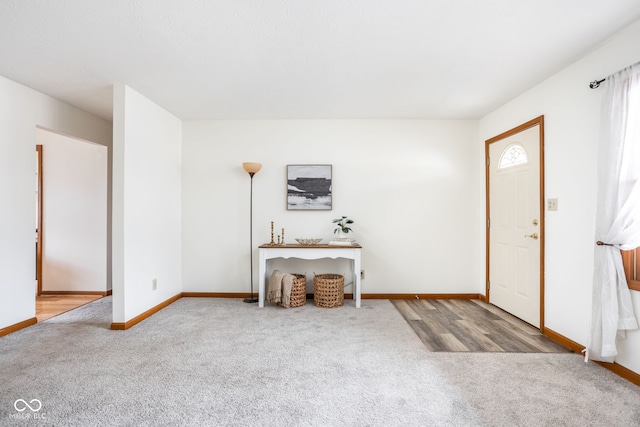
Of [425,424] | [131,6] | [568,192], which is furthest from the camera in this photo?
[568,192]

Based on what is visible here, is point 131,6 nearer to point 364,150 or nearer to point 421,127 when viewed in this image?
point 364,150

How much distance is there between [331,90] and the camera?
123 inches

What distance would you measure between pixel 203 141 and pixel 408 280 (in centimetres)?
332

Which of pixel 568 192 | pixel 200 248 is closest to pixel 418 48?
pixel 568 192

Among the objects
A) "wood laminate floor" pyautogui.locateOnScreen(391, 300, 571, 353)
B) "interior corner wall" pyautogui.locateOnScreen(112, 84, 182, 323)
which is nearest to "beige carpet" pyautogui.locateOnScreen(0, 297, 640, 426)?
"wood laminate floor" pyautogui.locateOnScreen(391, 300, 571, 353)

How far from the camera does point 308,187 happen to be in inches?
161

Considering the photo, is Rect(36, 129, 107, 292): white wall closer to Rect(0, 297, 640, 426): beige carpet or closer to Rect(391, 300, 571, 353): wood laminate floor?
Rect(0, 297, 640, 426): beige carpet

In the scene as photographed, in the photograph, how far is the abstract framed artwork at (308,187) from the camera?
409cm

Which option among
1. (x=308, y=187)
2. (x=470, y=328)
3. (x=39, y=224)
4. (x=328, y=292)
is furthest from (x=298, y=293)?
(x=39, y=224)

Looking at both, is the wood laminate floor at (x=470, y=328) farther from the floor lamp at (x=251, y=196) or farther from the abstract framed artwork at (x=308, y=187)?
the floor lamp at (x=251, y=196)

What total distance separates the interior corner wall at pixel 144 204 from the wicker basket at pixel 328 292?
1840 millimetres

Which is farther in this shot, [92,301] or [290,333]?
[92,301]

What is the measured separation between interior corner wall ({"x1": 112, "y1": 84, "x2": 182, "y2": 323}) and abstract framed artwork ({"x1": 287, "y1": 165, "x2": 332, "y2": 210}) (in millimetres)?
1507

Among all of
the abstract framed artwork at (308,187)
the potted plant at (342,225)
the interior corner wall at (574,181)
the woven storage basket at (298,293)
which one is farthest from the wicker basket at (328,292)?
the interior corner wall at (574,181)
